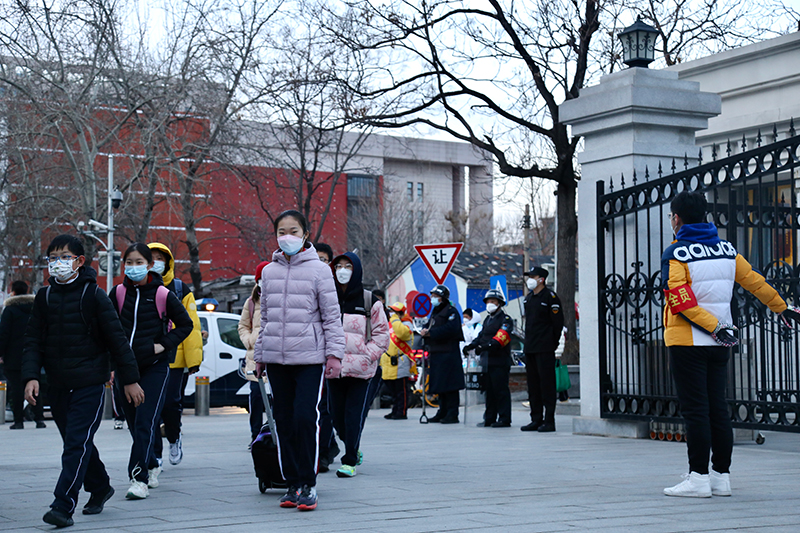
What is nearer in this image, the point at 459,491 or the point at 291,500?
the point at 291,500

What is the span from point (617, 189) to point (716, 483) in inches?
194

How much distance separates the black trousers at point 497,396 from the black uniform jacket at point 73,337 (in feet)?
26.1

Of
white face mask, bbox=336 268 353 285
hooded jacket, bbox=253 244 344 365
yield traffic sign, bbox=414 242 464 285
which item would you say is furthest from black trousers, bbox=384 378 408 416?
hooded jacket, bbox=253 244 344 365

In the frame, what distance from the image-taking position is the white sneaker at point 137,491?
700 centimetres

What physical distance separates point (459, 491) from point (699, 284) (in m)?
2.17

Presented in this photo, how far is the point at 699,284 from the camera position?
683cm

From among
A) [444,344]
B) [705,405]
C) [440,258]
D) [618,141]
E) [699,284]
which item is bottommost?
[705,405]

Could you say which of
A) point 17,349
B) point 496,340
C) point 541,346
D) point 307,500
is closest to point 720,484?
point 307,500

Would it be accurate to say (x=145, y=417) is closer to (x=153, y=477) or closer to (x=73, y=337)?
(x=153, y=477)

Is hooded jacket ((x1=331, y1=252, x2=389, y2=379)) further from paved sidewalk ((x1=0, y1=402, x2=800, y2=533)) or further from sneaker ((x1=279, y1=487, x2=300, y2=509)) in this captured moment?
sneaker ((x1=279, y1=487, x2=300, y2=509))

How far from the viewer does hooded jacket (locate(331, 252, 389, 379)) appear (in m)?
8.32

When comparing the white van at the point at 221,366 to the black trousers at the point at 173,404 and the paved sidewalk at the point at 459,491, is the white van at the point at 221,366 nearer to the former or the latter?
the paved sidewalk at the point at 459,491

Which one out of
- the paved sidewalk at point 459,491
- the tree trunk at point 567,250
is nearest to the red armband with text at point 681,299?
the paved sidewalk at point 459,491

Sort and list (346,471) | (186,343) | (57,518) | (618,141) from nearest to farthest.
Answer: (57,518)
(346,471)
(186,343)
(618,141)
